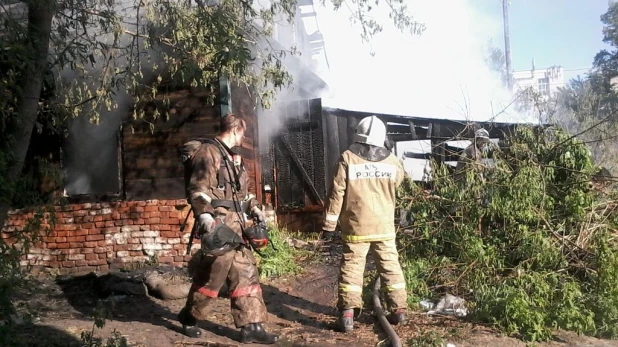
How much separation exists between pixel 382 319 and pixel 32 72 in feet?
12.1

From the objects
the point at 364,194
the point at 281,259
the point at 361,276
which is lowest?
the point at 281,259

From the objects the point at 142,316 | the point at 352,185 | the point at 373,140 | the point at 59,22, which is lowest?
the point at 142,316

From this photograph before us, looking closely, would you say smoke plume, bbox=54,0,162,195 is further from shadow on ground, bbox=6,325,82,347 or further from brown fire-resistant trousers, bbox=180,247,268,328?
brown fire-resistant trousers, bbox=180,247,268,328

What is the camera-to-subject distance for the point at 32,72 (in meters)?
4.72

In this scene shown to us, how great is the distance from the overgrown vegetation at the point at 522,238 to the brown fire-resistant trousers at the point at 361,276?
2.49ft

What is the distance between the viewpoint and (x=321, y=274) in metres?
6.71

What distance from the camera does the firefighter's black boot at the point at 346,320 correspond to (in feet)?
15.2

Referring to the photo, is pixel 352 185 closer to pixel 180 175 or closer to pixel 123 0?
pixel 180 175

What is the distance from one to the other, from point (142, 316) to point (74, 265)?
8.43 feet

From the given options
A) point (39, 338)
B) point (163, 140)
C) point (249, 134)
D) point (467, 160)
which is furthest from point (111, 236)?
point (467, 160)

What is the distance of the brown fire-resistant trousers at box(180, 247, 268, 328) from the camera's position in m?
4.26

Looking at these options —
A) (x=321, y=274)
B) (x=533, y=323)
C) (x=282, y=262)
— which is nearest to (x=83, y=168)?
(x=282, y=262)

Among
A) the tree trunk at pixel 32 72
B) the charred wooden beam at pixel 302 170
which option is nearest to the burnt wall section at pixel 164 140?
the charred wooden beam at pixel 302 170

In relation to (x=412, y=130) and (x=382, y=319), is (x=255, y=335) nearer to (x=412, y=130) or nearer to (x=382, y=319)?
(x=382, y=319)
